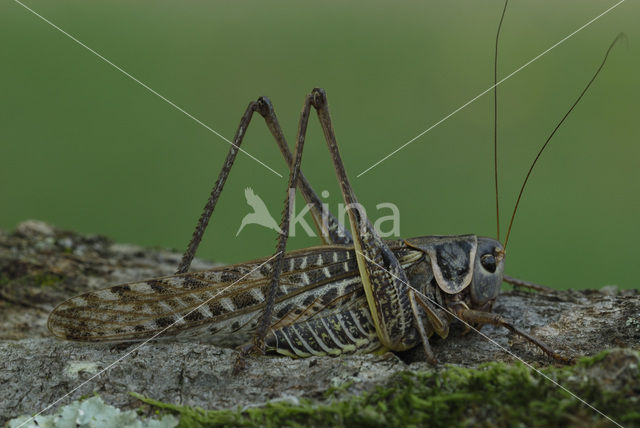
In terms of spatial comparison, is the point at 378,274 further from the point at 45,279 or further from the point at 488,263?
the point at 45,279

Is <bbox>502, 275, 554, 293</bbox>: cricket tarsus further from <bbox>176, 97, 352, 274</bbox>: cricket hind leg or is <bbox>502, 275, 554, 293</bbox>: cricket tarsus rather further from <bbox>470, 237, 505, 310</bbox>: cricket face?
<bbox>176, 97, 352, 274</bbox>: cricket hind leg

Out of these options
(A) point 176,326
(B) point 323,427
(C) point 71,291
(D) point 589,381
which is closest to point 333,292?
(A) point 176,326

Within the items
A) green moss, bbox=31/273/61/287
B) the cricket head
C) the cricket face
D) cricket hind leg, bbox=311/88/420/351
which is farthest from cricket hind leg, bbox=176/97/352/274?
green moss, bbox=31/273/61/287

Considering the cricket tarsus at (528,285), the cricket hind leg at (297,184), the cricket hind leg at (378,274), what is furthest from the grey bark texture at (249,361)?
the cricket hind leg at (297,184)

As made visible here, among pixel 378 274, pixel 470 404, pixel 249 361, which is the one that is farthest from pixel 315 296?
pixel 470 404

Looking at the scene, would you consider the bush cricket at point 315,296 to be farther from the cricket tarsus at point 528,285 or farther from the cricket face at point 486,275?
the cricket tarsus at point 528,285
